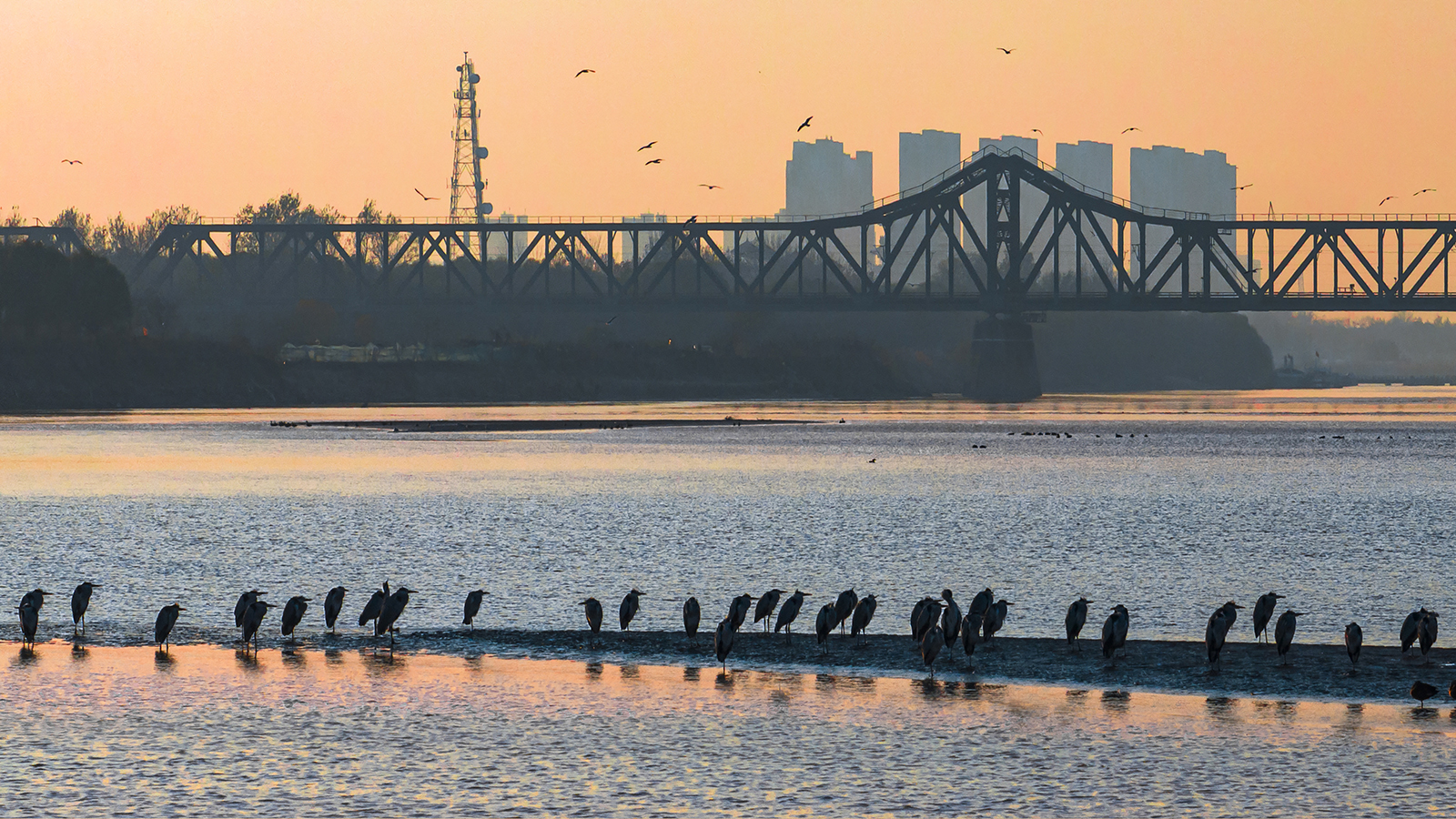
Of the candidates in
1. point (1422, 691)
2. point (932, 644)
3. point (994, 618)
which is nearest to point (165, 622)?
point (932, 644)

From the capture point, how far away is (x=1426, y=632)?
23156 millimetres

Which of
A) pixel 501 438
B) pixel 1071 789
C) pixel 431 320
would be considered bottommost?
pixel 1071 789

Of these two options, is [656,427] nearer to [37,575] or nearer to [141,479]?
[141,479]

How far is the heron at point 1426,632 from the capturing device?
912 inches

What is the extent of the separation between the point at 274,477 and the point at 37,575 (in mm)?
29227

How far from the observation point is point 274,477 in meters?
62.7

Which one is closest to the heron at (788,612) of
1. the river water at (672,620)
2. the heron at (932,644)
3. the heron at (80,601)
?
the river water at (672,620)

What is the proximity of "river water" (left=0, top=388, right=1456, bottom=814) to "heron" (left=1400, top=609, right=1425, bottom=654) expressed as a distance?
95.6 inches

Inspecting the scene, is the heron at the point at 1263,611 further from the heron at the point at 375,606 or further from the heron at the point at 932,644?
the heron at the point at 375,606

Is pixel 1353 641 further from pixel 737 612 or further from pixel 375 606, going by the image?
pixel 375 606

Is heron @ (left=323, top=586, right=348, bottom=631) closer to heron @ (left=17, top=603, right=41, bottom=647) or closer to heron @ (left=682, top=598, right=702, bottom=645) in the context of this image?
heron @ (left=17, top=603, right=41, bottom=647)

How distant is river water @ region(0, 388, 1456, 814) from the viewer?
57.0 ft

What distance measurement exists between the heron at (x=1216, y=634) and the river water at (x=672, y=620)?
1.56 m

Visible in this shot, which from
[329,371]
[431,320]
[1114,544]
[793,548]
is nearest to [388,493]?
[793,548]
